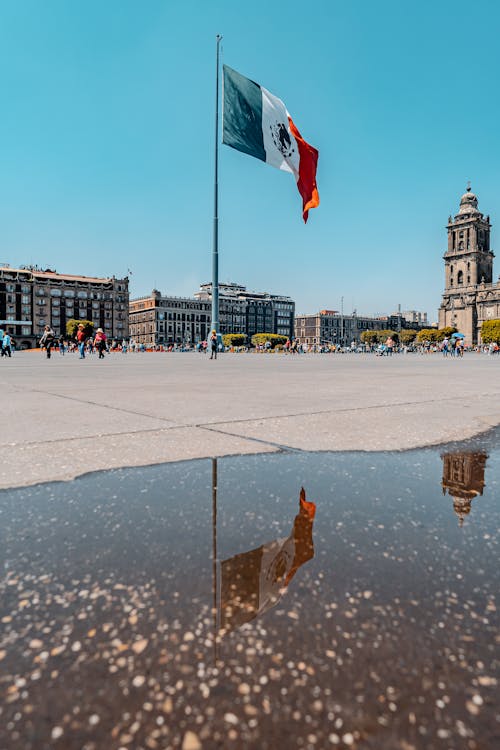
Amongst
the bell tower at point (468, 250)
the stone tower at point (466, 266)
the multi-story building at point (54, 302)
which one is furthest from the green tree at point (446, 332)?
the multi-story building at point (54, 302)

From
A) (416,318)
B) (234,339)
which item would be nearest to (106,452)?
(234,339)

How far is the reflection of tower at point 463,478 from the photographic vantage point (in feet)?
6.58

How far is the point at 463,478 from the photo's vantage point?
2371 mm

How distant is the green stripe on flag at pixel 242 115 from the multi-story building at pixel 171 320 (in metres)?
113

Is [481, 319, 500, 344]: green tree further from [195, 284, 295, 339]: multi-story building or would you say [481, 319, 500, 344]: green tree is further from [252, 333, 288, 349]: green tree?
[195, 284, 295, 339]: multi-story building

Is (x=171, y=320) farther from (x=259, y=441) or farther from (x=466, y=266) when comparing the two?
(x=259, y=441)

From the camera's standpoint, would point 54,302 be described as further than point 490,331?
Yes

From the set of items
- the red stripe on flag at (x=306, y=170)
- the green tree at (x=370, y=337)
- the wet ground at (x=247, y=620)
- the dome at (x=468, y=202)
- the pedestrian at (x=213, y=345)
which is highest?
the dome at (x=468, y=202)

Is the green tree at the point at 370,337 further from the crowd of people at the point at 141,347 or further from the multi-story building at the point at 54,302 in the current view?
the multi-story building at the point at 54,302

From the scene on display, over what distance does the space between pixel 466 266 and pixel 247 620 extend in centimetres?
12566

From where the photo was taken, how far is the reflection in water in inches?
45.8

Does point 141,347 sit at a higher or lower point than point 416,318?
lower

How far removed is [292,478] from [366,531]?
685 millimetres

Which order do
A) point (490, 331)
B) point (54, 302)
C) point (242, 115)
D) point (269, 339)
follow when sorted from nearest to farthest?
point (242, 115) → point (490, 331) → point (54, 302) → point (269, 339)
